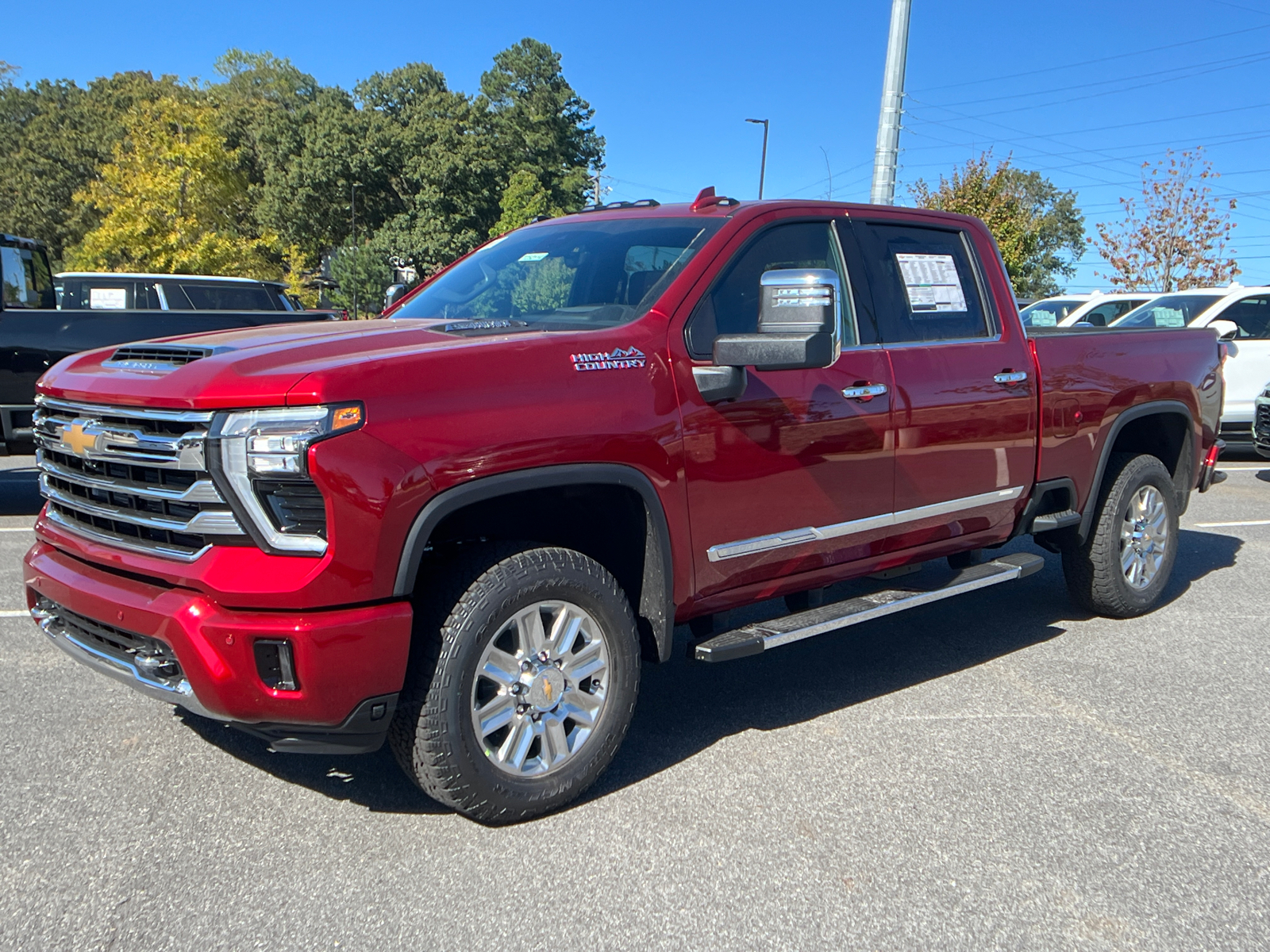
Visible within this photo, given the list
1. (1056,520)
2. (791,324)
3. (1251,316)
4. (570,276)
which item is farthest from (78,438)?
(1251,316)

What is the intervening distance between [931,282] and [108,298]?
12.1 m

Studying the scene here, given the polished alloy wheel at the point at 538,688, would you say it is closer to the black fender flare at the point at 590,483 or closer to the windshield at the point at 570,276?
the black fender flare at the point at 590,483

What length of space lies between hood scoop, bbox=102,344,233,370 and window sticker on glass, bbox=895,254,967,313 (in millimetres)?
2858

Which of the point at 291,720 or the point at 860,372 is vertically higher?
the point at 860,372

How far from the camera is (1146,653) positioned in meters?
5.23

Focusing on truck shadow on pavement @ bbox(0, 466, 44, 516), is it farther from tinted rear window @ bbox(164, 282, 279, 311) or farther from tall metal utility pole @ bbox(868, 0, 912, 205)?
tall metal utility pole @ bbox(868, 0, 912, 205)

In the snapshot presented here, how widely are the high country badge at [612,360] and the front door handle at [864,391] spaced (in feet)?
3.29

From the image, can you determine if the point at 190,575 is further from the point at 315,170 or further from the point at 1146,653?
the point at 315,170

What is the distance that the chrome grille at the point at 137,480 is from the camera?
2.96 metres

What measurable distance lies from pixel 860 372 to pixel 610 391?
4.18 feet

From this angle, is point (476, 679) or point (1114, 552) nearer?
point (476, 679)

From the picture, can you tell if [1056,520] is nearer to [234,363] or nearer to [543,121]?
[234,363]

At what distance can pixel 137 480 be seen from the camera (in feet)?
10.4

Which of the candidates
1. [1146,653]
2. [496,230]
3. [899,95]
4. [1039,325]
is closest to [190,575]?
[1146,653]
